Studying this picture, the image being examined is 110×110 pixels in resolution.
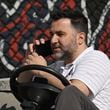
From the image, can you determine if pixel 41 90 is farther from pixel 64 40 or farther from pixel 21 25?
pixel 21 25

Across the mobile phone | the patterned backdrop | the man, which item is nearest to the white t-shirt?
the man

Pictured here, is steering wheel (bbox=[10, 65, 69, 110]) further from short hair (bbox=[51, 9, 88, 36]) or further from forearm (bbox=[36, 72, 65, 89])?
short hair (bbox=[51, 9, 88, 36])

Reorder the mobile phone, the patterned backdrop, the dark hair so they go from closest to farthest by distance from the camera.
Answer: the mobile phone < the dark hair < the patterned backdrop

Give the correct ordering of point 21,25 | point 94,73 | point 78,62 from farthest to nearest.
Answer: point 21,25 → point 78,62 → point 94,73

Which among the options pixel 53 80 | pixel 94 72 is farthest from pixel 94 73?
pixel 53 80

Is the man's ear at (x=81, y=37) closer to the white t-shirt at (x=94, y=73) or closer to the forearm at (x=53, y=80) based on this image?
the white t-shirt at (x=94, y=73)

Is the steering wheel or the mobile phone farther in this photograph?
the mobile phone

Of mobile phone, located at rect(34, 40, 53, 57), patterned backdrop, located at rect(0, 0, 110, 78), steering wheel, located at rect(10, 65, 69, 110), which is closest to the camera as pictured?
steering wheel, located at rect(10, 65, 69, 110)

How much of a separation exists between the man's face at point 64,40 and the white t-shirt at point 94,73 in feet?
0.26

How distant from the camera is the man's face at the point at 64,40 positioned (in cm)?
315

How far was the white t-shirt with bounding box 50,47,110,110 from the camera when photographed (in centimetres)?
288

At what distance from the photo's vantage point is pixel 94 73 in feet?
9.54

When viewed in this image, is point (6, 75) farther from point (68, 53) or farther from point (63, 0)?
point (68, 53)

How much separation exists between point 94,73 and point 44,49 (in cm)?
44
